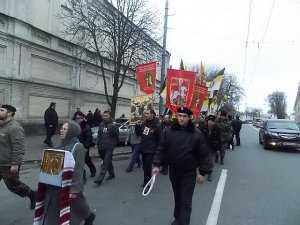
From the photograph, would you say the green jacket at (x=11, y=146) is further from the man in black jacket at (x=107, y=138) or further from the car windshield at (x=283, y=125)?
the car windshield at (x=283, y=125)

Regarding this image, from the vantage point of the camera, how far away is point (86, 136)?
33.6ft

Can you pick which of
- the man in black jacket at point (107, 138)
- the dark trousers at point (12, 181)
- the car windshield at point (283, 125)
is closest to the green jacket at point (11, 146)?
the dark trousers at point (12, 181)

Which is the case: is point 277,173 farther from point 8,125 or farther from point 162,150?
point 8,125

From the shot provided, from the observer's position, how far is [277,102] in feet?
429

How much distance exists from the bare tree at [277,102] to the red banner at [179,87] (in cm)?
11698

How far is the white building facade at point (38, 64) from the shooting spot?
1986cm

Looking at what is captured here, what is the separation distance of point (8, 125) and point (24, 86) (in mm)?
15108

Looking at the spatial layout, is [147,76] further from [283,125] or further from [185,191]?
[283,125]

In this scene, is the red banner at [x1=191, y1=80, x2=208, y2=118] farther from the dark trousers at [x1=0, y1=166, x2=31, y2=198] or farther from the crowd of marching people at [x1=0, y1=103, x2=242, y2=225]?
the dark trousers at [x1=0, y1=166, x2=31, y2=198]

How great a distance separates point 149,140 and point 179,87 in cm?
470

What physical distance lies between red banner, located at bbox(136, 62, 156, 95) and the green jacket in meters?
8.67

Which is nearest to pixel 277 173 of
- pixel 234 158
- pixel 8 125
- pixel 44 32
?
pixel 234 158

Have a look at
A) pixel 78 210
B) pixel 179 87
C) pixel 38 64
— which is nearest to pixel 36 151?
pixel 179 87


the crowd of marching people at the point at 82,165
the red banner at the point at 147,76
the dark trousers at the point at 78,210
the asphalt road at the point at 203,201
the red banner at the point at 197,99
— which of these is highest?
the red banner at the point at 147,76
